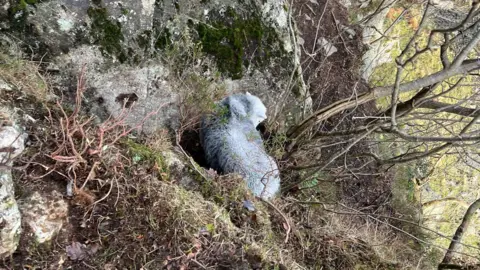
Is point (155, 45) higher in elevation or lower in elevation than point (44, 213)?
higher

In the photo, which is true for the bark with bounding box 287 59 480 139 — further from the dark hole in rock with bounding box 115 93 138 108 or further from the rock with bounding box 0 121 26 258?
the rock with bounding box 0 121 26 258

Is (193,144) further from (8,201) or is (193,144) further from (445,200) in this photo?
(445,200)

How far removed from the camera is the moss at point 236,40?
4555 millimetres

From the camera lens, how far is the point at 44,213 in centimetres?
258

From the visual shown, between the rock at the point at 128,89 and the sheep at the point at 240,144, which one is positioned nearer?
the rock at the point at 128,89

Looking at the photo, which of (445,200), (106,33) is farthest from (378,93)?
(445,200)

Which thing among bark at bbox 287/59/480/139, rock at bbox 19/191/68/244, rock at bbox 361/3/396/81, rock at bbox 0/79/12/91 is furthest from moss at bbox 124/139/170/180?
rock at bbox 361/3/396/81

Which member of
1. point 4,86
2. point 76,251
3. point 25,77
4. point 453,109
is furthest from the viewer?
point 453,109

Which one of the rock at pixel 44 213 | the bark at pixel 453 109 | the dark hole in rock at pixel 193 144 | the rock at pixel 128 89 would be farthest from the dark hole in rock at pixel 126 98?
the bark at pixel 453 109

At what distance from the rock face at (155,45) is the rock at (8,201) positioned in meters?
1.12

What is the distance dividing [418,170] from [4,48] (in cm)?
773

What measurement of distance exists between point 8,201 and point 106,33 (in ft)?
6.23

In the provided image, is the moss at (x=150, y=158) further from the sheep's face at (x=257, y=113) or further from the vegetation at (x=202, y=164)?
→ the sheep's face at (x=257, y=113)

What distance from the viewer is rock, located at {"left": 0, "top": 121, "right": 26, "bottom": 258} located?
2316 millimetres
